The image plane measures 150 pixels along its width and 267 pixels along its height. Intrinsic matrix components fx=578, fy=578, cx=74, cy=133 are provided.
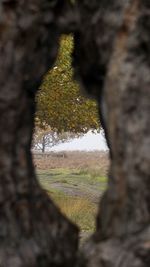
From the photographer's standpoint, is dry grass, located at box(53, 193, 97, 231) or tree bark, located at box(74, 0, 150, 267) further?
dry grass, located at box(53, 193, 97, 231)

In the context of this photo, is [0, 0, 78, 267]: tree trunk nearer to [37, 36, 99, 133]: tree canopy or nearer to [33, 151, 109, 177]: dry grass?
[37, 36, 99, 133]: tree canopy

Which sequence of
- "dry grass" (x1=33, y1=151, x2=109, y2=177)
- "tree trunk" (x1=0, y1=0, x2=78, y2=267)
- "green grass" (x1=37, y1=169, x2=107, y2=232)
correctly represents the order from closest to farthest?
"tree trunk" (x1=0, y1=0, x2=78, y2=267)
"green grass" (x1=37, y1=169, x2=107, y2=232)
"dry grass" (x1=33, y1=151, x2=109, y2=177)

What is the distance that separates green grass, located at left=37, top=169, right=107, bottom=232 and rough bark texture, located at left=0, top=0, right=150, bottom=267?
42.2 feet

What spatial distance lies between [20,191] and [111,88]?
2.47 m

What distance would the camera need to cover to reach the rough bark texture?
31.3 feet

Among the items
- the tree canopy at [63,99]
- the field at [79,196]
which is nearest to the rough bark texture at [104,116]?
the field at [79,196]

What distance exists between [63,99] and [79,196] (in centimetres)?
679

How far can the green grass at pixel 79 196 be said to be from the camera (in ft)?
86.9

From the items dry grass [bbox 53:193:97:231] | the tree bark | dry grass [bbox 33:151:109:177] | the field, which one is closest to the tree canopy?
the field

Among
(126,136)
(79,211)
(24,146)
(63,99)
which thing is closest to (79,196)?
(63,99)

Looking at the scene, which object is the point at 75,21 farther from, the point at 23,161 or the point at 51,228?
the point at 51,228

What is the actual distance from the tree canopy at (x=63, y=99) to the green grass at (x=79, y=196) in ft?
14.5

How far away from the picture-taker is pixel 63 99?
31812mm

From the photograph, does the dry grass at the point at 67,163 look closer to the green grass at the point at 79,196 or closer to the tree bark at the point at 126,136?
the green grass at the point at 79,196
